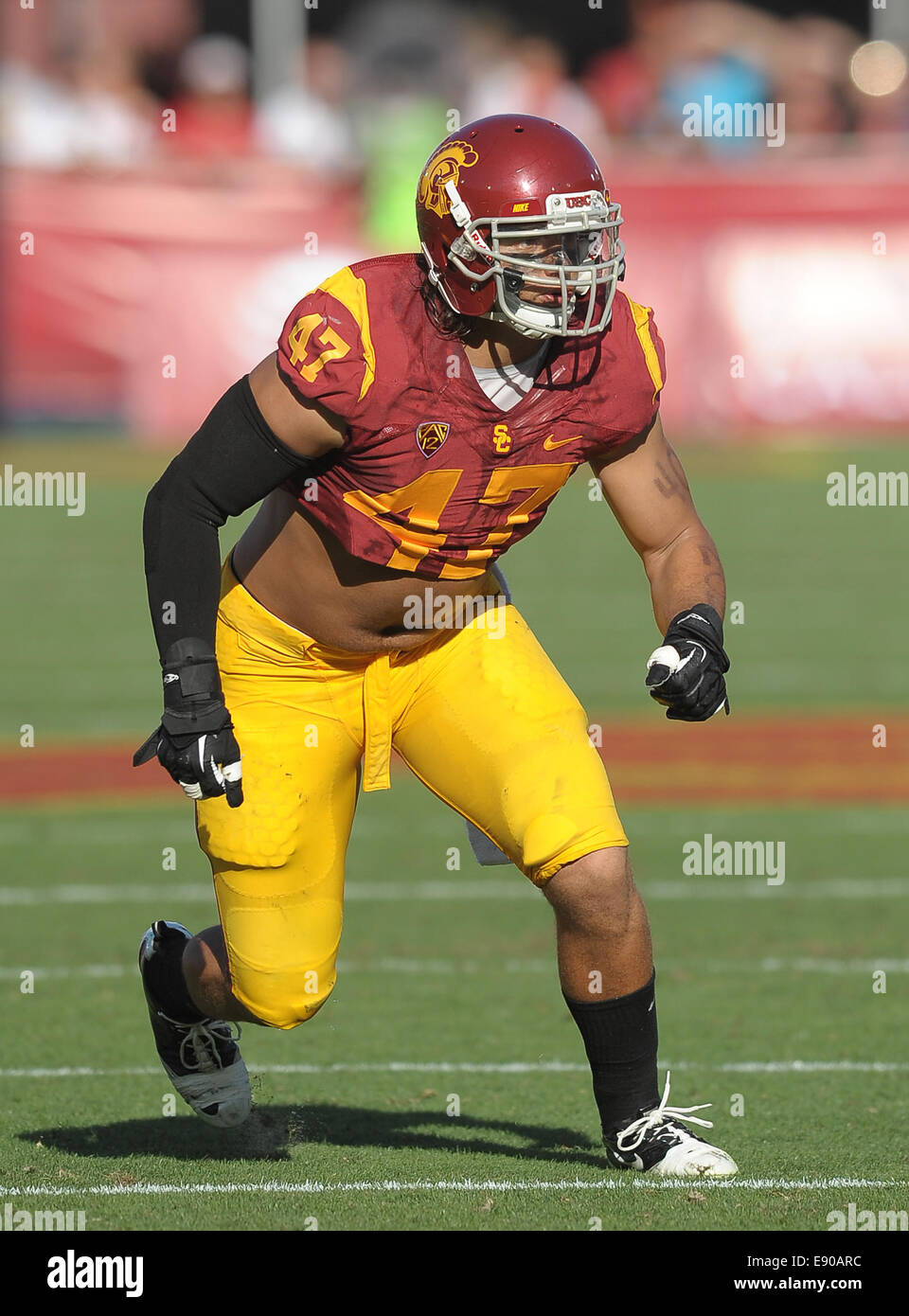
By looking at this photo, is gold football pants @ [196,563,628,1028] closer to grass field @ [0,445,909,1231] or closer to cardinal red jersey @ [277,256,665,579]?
cardinal red jersey @ [277,256,665,579]

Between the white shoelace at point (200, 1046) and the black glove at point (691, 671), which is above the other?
the black glove at point (691, 671)

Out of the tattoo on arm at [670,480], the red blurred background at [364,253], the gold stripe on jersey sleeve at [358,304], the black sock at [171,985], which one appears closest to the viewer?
the gold stripe on jersey sleeve at [358,304]

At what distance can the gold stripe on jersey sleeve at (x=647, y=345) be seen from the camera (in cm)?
471

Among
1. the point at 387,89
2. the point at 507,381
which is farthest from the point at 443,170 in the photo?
the point at 387,89

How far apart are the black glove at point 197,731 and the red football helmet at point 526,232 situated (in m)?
0.89

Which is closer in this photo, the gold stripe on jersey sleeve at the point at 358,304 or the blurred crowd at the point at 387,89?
the gold stripe on jersey sleeve at the point at 358,304

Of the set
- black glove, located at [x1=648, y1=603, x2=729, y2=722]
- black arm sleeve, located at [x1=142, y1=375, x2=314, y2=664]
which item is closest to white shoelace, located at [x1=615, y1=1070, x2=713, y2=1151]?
black glove, located at [x1=648, y1=603, x2=729, y2=722]

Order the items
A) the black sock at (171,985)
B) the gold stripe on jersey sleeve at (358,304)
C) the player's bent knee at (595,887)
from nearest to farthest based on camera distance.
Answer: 1. the gold stripe on jersey sleeve at (358,304)
2. the player's bent knee at (595,887)
3. the black sock at (171,985)

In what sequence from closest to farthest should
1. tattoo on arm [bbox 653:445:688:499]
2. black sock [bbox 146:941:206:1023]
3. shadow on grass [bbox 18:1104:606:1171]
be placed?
tattoo on arm [bbox 653:445:688:499] < shadow on grass [bbox 18:1104:606:1171] < black sock [bbox 146:941:206:1023]

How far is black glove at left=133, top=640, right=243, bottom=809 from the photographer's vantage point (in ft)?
14.7

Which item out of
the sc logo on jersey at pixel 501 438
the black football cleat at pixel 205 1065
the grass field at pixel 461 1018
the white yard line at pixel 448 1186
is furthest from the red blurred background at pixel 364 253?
the white yard line at pixel 448 1186

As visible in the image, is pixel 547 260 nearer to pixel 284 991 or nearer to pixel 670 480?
pixel 670 480

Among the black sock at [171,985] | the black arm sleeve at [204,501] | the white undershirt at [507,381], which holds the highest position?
the white undershirt at [507,381]

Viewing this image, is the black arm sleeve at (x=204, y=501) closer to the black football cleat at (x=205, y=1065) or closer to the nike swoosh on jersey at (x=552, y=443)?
the nike swoosh on jersey at (x=552, y=443)
